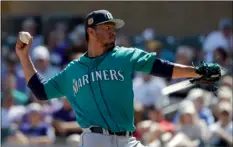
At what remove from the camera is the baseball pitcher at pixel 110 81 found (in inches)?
217

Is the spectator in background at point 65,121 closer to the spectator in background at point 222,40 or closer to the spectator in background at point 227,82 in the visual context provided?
the spectator in background at point 227,82

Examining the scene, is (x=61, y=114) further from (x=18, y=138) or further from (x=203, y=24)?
(x=203, y=24)

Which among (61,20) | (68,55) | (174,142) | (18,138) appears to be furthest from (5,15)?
(174,142)

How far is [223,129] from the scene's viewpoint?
30.2 feet

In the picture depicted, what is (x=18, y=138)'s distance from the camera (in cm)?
980

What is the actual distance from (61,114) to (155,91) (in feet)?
4.45

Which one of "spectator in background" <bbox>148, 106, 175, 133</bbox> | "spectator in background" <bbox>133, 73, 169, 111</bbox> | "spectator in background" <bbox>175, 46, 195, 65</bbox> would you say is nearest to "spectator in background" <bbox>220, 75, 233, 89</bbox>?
"spectator in background" <bbox>175, 46, 195, 65</bbox>

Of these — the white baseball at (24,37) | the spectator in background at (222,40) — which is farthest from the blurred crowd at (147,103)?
the white baseball at (24,37)

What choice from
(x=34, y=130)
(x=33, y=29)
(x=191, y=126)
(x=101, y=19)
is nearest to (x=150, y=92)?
(x=191, y=126)

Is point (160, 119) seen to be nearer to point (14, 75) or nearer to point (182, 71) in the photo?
point (14, 75)

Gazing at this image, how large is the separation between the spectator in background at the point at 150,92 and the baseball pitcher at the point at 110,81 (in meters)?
4.76

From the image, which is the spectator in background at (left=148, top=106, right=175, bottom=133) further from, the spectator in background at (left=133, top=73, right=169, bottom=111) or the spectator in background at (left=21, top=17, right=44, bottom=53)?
the spectator in background at (left=21, top=17, right=44, bottom=53)

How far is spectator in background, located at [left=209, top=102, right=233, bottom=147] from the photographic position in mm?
9070

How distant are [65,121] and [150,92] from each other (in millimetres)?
1275
